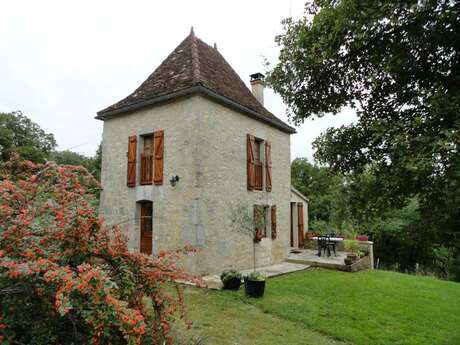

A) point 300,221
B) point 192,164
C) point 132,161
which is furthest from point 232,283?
point 300,221

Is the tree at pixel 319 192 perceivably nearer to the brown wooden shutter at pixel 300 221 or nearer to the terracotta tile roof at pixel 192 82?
the brown wooden shutter at pixel 300 221

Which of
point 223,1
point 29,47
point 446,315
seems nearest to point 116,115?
point 29,47

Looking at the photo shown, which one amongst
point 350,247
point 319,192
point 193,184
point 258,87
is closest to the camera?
point 193,184

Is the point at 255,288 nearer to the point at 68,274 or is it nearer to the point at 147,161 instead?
the point at 68,274

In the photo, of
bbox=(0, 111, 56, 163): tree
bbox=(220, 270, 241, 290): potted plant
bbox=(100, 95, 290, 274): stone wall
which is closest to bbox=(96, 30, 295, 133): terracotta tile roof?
bbox=(100, 95, 290, 274): stone wall

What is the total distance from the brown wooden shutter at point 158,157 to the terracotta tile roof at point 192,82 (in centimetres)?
122

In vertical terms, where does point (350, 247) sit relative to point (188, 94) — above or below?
below

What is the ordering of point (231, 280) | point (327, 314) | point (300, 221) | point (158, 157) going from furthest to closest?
point (300, 221), point (158, 157), point (231, 280), point (327, 314)

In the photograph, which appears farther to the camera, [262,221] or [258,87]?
[258,87]

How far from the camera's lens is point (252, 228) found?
26.6ft

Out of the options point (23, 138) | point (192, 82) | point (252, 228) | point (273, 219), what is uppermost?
point (23, 138)

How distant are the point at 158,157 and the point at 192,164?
1.37 metres

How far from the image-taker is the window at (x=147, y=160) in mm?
8828

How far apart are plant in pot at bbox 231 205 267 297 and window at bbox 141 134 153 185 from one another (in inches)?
119
